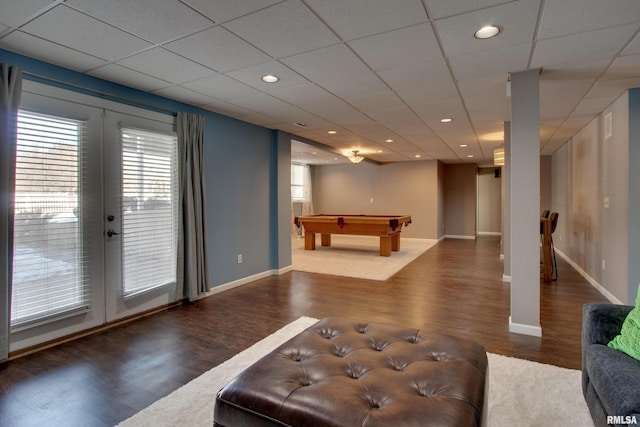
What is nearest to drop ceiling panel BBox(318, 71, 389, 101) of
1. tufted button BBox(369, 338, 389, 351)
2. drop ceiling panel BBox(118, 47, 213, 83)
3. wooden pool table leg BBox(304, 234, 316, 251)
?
drop ceiling panel BBox(118, 47, 213, 83)

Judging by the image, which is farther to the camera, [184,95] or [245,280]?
[245,280]

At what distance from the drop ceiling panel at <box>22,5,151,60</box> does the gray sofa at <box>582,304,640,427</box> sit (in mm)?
3348

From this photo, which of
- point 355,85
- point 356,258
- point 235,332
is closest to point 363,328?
point 235,332

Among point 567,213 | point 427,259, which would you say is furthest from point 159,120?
point 567,213

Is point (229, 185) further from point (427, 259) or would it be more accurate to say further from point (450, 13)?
point (427, 259)

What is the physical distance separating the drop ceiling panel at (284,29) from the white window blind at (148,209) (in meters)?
1.89

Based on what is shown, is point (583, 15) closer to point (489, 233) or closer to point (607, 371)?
point (607, 371)

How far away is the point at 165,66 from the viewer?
2910mm

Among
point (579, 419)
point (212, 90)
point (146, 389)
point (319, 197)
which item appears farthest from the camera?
point (319, 197)

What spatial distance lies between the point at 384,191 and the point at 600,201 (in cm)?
627

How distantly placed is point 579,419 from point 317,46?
285cm

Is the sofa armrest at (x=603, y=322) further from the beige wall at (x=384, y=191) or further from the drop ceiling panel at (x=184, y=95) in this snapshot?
the beige wall at (x=384, y=191)

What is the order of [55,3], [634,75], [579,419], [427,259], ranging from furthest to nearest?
[427,259], [634,75], [55,3], [579,419]

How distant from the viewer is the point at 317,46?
2.51m
